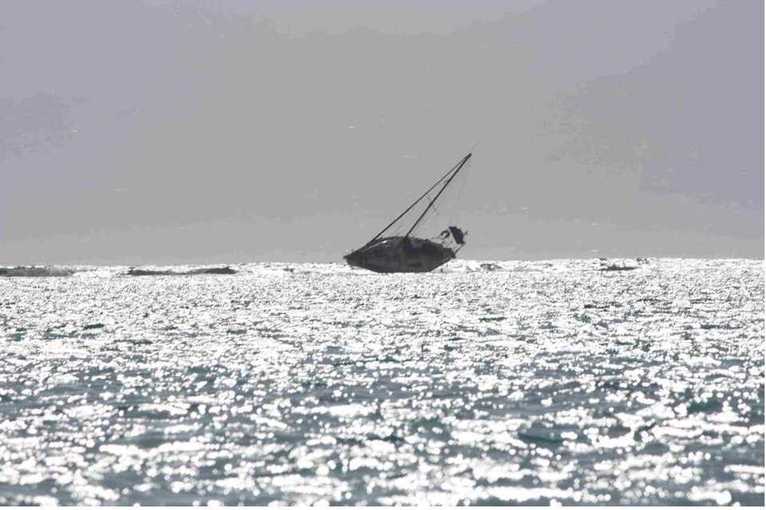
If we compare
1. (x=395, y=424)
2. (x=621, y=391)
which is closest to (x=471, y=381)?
(x=621, y=391)

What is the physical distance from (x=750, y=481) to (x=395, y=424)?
467 inches

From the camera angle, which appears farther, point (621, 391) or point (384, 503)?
point (621, 391)

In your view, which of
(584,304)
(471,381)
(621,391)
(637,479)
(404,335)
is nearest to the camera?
(637,479)

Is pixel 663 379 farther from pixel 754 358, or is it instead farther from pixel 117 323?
pixel 117 323

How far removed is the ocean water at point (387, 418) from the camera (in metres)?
25.1

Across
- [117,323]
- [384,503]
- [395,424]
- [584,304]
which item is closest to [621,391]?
[395,424]

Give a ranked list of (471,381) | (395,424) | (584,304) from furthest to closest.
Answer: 1. (584,304)
2. (471,381)
3. (395,424)

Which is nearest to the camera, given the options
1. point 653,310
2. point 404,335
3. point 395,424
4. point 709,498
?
point 709,498

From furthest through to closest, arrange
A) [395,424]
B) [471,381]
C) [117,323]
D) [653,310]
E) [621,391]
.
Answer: [653,310] → [117,323] → [471,381] → [621,391] → [395,424]

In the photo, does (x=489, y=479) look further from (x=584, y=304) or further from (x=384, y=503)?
(x=584, y=304)

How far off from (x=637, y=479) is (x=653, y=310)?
2980 inches

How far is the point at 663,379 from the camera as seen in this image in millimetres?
43656

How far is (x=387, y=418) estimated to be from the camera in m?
34.4

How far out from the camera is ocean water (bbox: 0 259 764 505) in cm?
2514
